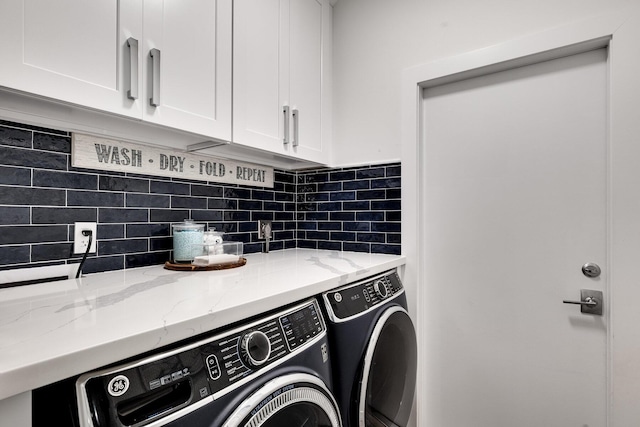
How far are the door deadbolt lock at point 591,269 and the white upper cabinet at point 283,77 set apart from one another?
1363 mm

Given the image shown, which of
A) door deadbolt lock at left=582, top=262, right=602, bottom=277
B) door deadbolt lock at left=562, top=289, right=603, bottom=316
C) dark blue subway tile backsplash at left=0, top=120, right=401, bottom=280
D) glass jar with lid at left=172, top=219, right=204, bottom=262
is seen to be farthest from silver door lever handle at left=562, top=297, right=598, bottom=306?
glass jar with lid at left=172, top=219, right=204, bottom=262

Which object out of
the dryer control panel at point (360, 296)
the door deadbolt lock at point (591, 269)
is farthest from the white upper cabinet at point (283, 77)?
the door deadbolt lock at point (591, 269)

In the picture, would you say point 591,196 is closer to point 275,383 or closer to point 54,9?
point 275,383

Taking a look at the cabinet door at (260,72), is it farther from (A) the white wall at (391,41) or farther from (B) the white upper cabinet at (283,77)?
(A) the white wall at (391,41)

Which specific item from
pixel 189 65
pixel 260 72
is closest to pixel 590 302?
pixel 260 72

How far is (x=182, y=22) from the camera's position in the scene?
1171mm

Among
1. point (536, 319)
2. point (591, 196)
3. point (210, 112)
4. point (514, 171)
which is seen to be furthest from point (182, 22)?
point (536, 319)

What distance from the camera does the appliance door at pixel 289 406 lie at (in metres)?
0.71

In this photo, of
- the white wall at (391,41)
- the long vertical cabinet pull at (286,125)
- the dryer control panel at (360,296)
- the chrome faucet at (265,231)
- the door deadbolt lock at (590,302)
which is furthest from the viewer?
the chrome faucet at (265,231)

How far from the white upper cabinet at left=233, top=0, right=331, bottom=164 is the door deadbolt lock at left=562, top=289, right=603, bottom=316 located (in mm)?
1408

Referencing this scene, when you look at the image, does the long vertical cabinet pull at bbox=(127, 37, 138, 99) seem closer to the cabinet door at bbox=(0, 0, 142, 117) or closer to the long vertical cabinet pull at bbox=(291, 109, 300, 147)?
the cabinet door at bbox=(0, 0, 142, 117)

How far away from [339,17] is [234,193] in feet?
4.27

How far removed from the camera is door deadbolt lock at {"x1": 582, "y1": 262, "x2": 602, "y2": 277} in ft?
4.46

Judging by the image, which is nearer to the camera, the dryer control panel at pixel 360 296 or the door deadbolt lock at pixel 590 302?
the dryer control panel at pixel 360 296
